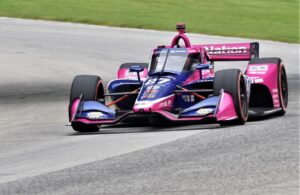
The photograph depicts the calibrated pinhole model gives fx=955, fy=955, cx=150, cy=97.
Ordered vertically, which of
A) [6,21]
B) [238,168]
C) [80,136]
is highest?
[238,168]

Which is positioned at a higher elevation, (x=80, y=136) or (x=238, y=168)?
(x=238, y=168)

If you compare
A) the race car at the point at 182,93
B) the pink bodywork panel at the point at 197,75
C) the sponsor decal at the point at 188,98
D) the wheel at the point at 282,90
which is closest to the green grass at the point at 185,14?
the wheel at the point at 282,90

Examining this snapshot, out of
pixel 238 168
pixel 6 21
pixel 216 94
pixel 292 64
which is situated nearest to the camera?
pixel 238 168

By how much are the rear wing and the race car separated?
0.09 m

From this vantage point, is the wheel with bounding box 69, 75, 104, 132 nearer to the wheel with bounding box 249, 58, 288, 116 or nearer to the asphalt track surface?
the asphalt track surface

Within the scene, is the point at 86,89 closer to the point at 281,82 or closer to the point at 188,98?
the point at 188,98

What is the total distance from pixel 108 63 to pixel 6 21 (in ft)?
33.5

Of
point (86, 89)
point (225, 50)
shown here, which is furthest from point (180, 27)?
point (86, 89)

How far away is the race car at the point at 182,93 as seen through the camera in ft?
45.3

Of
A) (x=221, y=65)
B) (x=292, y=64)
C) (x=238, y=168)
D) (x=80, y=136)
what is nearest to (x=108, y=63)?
(x=221, y=65)

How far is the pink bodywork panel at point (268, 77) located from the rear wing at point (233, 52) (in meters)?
1.31

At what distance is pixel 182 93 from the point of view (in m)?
14.6

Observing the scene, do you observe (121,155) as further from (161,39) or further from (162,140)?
(161,39)

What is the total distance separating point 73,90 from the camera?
14820 millimetres
